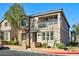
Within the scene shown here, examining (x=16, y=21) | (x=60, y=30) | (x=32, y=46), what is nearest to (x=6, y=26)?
(x=16, y=21)

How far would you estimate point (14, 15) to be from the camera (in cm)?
1599

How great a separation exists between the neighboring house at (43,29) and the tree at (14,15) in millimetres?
228

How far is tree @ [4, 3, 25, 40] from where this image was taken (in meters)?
15.6

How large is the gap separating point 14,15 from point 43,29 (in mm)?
1748

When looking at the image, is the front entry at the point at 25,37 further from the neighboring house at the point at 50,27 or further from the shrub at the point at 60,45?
the shrub at the point at 60,45

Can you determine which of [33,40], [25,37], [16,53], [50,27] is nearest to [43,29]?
[50,27]

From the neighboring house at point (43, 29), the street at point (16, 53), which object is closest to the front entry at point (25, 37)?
the neighboring house at point (43, 29)

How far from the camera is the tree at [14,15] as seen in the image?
1558cm

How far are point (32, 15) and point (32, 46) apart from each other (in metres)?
1.63

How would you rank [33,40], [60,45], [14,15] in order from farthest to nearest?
[33,40] → [14,15] → [60,45]

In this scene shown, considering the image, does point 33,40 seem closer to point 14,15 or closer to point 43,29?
point 43,29

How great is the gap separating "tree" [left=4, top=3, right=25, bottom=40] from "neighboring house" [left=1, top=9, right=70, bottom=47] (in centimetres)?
23

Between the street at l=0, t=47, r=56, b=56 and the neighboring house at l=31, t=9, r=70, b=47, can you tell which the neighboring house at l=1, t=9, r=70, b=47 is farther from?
the street at l=0, t=47, r=56, b=56

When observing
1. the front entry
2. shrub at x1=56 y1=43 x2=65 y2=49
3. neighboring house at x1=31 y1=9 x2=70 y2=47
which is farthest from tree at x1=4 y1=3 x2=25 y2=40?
shrub at x1=56 y1=43 x2=65 y2=49
